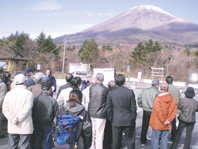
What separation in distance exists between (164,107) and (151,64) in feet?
143

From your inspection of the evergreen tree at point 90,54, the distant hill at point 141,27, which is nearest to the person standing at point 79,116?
the evergreen tree at point 90,54

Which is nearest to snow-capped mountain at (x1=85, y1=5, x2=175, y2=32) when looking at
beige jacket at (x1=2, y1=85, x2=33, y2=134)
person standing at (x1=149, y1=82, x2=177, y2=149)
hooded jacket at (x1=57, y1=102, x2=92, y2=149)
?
person standing at (x1=149, y1=82, x2=177, y2=149)

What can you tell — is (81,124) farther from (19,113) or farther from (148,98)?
(148,98)

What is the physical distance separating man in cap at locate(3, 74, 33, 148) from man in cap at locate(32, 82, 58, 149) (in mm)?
185

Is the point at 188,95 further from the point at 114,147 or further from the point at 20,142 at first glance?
the point at 20,142

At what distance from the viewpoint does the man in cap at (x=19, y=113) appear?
3.88m

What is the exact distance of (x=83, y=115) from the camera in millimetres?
3740

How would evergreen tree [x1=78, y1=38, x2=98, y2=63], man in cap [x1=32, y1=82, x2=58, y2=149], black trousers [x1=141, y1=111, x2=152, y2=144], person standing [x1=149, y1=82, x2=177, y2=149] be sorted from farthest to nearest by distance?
evergreen tree [x1=78, y1=38, x2=98, y2=63], black trousers [x1=141, y1=111, x2=152, y2=144], person standing [x1=149, y1=82, x2=177, y2=149], man in cap [x1=32, y1=82, x2=58, y2=149]

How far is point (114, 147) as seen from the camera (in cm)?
468

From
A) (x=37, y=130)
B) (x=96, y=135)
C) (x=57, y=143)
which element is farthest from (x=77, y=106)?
(x=96, y=135)

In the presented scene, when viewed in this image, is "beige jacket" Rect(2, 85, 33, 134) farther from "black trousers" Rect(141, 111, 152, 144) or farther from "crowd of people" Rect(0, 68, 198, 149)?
"black trousers" Rect(141, 111, 152, 144)

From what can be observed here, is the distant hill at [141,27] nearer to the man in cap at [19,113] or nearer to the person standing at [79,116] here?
the person standing at [79,116]

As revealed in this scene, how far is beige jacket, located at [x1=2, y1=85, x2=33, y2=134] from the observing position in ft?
12.7

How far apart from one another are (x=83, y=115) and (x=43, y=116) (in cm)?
89
